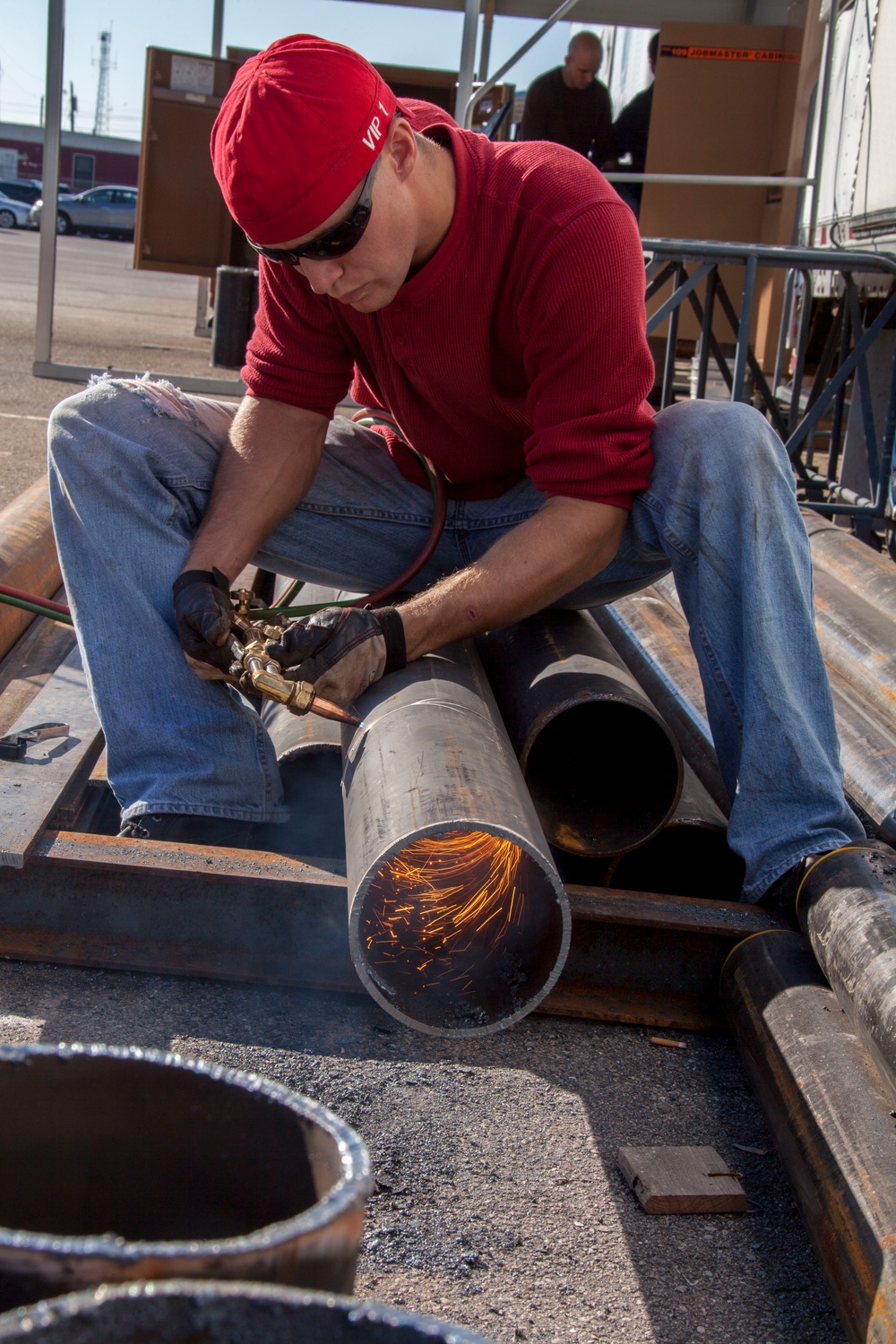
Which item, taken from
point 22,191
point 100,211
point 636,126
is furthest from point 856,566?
point 22,191

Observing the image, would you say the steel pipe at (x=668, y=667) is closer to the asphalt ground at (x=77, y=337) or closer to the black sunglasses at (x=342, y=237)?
the black sunglasses at (x=342, y=237)

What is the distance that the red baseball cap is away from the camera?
2.01 m

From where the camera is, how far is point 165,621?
2.40 meters

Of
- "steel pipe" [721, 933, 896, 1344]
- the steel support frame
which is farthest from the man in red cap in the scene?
the steel support frame

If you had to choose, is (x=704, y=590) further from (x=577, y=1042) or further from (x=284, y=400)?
(x=284, y=400)

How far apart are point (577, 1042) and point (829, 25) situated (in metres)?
6.20

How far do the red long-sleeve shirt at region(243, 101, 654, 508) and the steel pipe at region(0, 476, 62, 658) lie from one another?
3.61ft

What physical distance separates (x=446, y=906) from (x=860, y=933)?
674mm

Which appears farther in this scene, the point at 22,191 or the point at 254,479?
the point at 22,191

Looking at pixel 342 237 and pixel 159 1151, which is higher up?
pixel 342 237

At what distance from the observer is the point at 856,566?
4.06m

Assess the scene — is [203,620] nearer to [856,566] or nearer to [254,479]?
[254,479]

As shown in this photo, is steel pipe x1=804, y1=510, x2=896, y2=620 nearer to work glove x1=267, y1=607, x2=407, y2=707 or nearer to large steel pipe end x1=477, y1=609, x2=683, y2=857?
large steel pipe end x1=477, y1=609, x2=683, y2=857

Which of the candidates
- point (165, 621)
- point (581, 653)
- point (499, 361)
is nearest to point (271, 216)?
point (499, 361)
